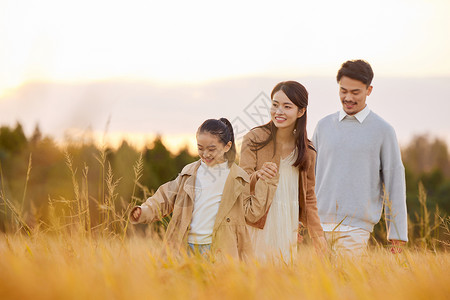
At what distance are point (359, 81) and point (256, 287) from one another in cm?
277

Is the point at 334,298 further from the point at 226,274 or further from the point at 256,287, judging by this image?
the point at 226,274

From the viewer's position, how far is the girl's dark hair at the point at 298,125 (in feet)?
12.6

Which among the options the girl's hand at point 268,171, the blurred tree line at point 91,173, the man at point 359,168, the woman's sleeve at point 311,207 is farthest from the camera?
the blurred tree line at point 91,173

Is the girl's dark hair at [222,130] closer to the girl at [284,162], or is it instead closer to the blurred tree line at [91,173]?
the girl at [284,162]

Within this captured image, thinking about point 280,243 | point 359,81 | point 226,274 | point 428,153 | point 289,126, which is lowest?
point 428,153

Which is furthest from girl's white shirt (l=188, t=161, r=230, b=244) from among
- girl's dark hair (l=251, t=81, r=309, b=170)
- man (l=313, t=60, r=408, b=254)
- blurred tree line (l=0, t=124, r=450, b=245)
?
blurred tree line (l=0, t=124, r=450, b=245)

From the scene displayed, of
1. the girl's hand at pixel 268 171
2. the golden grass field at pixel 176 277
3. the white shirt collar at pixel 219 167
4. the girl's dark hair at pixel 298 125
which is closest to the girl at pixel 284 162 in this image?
the girl's dark hair at pixel 298 125

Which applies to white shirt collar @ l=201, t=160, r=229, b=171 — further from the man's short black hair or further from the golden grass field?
the man's short black hair

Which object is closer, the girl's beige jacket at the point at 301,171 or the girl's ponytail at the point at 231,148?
the girl's ponytail at the point at 231,148

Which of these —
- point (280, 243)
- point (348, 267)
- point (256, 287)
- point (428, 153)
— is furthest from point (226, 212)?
point (428, 153)

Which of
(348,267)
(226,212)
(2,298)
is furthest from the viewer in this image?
(226,212)

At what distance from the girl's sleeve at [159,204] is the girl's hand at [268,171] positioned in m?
0.57

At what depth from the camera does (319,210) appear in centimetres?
458

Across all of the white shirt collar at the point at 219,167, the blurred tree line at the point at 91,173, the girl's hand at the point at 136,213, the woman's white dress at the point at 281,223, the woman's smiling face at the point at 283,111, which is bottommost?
the blurred tree line at the point at 91,173
